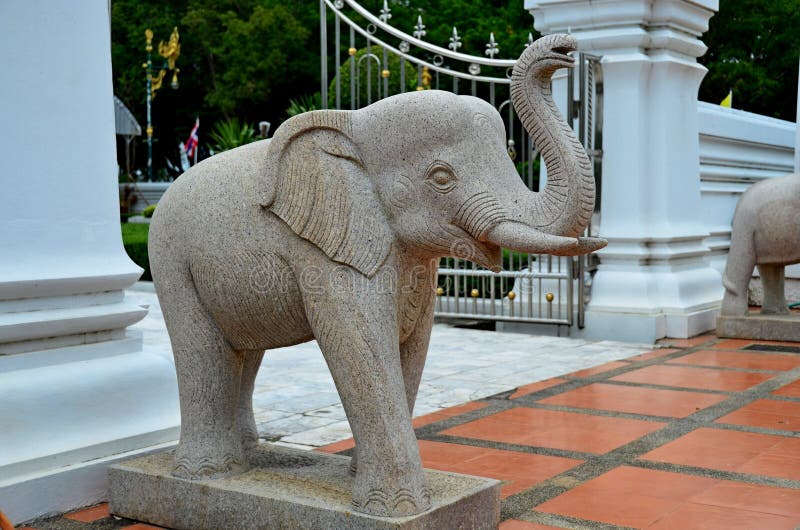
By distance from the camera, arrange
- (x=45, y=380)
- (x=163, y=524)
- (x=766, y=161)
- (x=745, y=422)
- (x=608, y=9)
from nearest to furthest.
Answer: (x=163, y=524) < (x=45, y=380) < (x=745, y=422) < (x=608, y=9) < (x=766, y=161)

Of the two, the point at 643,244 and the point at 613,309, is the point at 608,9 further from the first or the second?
the point at 613,309

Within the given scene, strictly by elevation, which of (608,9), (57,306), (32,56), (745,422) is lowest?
(745,422)

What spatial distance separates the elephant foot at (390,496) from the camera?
2.55 meters

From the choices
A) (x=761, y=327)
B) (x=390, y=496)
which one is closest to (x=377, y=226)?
(x=390, y=496)

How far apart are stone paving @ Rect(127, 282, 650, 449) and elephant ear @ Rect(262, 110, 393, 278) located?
4.52 feet

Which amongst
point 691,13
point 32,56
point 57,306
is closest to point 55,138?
point 32,56

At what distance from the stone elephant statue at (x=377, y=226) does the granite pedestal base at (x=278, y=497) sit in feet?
0.21

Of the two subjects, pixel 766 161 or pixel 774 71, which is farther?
pixel 774 71

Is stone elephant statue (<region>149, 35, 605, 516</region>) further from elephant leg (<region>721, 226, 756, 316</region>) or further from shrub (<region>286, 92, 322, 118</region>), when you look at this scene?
elephant leg (<region>721, 226, 756, 316</region>)

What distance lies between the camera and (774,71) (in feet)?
63.0

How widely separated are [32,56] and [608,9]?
465 cm

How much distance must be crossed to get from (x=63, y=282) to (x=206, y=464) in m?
0.86

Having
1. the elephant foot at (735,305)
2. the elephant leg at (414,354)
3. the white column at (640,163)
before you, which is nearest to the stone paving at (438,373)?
the white column at (640,163)

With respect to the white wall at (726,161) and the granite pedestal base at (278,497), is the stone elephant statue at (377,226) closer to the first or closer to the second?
the granite pedestal base at (278,497)
